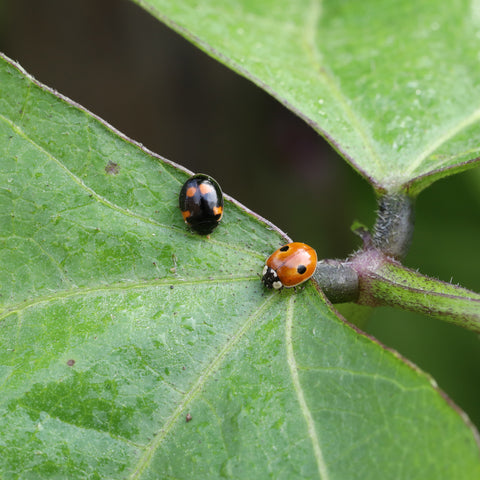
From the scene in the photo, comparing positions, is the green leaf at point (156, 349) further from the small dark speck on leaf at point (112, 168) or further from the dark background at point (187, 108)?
the dark background at point (187, 108)

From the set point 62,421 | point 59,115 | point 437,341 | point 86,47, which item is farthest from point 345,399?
point 86,47

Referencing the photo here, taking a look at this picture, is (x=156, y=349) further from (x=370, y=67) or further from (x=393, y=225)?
(x=370, y=67)

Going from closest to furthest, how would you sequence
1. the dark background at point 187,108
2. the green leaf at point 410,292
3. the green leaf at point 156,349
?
Result: the green leaf at point 156,349 → the green leaf at point 410,292 → the dark background at point 187,108

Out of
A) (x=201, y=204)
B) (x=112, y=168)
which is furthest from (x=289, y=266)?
(x=112, y=168)

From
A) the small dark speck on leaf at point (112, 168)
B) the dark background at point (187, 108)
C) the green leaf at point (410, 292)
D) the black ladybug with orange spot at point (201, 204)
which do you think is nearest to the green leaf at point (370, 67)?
the green leaf at point (410, 292)

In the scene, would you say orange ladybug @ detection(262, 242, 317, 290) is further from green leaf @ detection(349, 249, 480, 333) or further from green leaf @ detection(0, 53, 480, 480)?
green leaf @ detection(349, 249, 480, 333)
